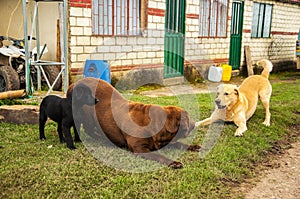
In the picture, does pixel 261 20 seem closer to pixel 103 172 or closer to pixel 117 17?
pixel 117 17

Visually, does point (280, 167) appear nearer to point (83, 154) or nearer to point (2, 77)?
point (83, 154)

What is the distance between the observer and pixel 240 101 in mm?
5480

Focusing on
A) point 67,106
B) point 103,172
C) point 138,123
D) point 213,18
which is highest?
point 213,18

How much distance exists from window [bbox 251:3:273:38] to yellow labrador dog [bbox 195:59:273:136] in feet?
31.2

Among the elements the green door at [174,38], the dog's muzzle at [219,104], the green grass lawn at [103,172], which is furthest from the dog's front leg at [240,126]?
the green door at [174,38]

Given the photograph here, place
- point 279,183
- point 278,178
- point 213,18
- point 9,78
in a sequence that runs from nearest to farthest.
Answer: point 279,183 → point 278,178 → point 9,78 → point 213,18

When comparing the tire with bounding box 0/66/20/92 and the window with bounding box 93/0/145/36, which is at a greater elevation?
the window with bounding box 93/0/145/36

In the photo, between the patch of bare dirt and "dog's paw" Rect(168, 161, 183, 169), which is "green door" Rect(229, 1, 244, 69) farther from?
"dog's paw" Rect(168, 161, 183, 169)

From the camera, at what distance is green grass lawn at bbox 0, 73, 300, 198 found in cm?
316

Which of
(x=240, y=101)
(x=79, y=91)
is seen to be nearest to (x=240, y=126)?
(x=240, y=101)

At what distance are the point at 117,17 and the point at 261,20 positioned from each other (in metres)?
8.96

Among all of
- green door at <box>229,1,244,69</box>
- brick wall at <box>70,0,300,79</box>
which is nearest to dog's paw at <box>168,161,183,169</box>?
Answer: brick wall at <box>70,0,300,79</box>

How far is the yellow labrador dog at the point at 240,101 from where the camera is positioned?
207 inches

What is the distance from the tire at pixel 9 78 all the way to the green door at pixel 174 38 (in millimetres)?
4913
